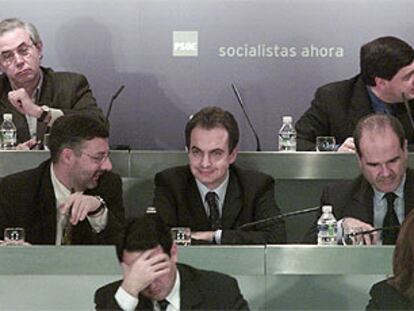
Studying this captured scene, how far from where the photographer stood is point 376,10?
5246 millimetres

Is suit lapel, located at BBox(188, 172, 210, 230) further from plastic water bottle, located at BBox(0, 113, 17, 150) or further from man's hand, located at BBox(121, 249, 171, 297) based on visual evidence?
man's hand, located at BBox(121, 249, 171, 297)

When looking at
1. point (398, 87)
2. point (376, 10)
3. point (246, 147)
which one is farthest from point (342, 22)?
point (398, 87)

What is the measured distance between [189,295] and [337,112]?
1.96 m

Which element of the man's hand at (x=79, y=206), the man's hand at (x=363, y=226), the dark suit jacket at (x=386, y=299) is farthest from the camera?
the man's hand at (x=79, y=206)

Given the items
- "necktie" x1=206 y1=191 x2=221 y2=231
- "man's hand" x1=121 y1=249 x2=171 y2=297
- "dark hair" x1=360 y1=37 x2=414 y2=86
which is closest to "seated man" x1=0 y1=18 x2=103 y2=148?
"necktie" x1=206 y1=191 x2=221 y2=231

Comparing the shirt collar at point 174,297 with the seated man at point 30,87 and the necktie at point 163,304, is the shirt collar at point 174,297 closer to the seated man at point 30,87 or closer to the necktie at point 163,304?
the necktie at point 163,304

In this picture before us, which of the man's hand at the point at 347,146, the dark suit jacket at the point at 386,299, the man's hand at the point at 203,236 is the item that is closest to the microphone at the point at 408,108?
the man's hand at the point at 347,146

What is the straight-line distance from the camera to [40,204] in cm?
360

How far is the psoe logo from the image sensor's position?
524 centimetres

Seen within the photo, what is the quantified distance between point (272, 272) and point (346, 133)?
5.98ft

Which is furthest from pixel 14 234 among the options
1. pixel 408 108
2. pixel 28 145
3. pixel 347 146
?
pixel 408 108

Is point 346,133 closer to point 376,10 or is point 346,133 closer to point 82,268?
point 376,10

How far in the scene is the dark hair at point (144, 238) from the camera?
2600mm

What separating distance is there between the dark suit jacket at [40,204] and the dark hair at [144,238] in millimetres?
753
